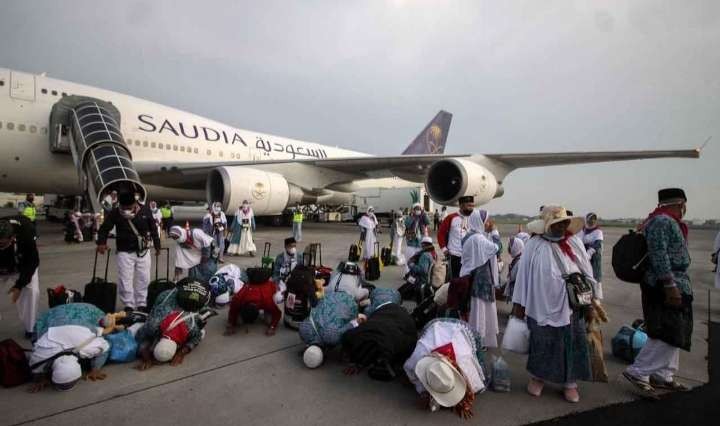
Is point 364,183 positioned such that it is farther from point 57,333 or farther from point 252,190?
point 57,333

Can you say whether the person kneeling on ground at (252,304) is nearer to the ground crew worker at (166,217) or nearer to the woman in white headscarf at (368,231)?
the woman in white headscarf at (368,231)

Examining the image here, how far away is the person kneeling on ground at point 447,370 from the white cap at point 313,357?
80cm

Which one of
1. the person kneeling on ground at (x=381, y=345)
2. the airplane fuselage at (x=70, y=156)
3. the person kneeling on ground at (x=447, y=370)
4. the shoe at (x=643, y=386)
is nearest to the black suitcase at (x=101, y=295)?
the person kneeling on ground at (x=381, y=345)

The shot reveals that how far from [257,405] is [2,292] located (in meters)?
4.95

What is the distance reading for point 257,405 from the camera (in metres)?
2.29

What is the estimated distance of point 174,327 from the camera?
2912mm

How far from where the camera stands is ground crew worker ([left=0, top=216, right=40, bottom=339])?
2965 mm

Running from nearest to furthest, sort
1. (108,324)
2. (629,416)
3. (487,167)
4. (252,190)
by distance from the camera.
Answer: (629,416) → (108,324) → (252,190) → (487,167)

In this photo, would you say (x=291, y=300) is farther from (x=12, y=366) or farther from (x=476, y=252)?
(x=12, y=366)

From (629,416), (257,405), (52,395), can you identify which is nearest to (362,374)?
(257,405)

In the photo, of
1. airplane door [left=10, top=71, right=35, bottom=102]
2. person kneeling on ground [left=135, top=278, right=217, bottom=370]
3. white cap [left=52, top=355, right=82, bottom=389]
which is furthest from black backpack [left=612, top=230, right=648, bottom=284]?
airplane door [left=10, top=71, right=35, bottom=102]

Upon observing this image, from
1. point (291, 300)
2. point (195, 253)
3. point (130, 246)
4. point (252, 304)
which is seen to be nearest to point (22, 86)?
point (195, 253)

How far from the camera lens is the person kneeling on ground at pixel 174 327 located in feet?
9.28

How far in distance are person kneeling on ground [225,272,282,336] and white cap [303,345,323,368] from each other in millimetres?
887
